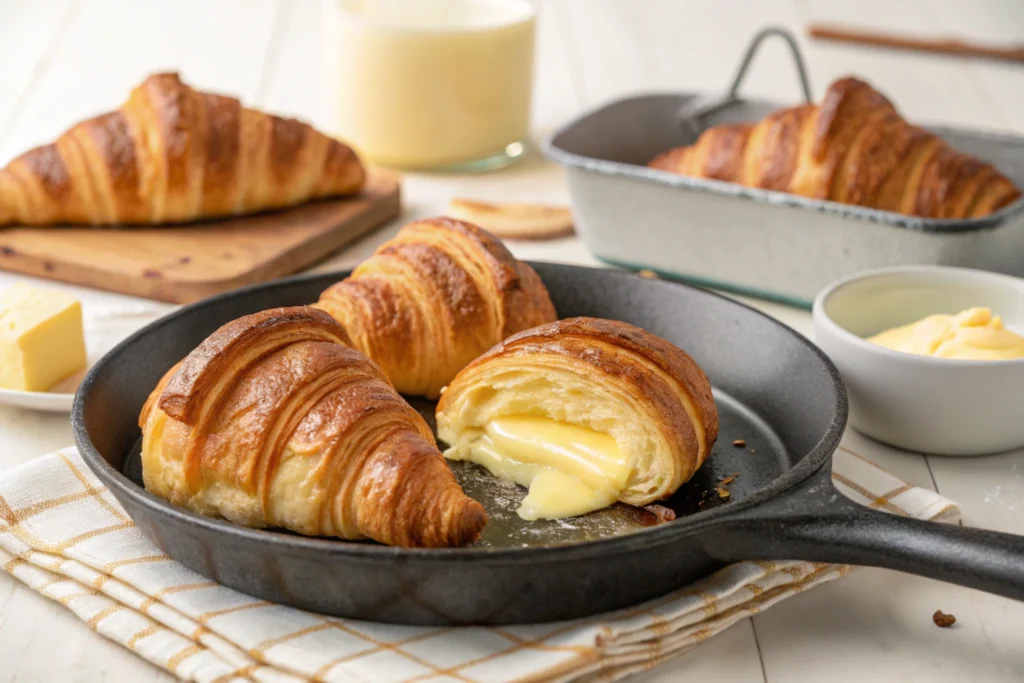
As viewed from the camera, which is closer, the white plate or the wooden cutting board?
the white plate

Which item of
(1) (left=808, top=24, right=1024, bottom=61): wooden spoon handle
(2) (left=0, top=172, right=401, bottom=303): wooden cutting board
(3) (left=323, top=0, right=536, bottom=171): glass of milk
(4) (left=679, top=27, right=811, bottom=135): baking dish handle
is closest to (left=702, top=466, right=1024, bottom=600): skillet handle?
(2) (left=0, top=172, right=401, bottom=303): wooden cutting board

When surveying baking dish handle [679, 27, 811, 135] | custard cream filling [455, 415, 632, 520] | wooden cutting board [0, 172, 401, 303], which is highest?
baking dish handle [679, 27, 811, 135]

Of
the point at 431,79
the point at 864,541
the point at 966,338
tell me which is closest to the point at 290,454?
the point at 864,541

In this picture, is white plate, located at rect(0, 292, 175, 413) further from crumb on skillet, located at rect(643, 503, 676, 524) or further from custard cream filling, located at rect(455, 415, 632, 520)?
crumb on skillet, located at rect(643, 503, 676, 524)

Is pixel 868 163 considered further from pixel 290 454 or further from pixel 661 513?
pixel 290 454

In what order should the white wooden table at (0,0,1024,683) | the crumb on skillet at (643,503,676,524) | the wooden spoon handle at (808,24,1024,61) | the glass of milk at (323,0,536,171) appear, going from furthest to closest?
the wooden spoon handle at (808,24,1024,61) < the glass of milk at (323,0,536,171) < the crumb on skillet at (643,503,676,524) < the white wooden table at (0,0,1024,683)

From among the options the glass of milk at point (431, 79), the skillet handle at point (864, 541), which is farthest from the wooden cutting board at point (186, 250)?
the skillet handle at point (864, 541)

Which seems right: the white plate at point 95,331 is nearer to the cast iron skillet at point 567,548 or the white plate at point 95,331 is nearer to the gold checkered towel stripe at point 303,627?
the cast iron skillet at point 567,548
